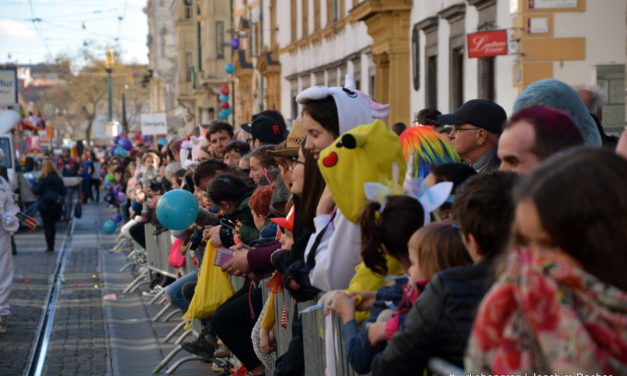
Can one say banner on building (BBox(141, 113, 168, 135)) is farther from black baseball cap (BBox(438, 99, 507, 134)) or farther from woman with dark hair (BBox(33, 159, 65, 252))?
black baseball cap (BBox(438, 99, 507, 134))

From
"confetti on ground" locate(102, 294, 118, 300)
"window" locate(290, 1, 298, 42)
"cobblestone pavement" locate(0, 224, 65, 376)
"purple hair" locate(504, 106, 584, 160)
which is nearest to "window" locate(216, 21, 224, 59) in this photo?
"window" locate(290, 1, 298, 42)

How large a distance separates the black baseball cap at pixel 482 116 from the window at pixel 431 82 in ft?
53.3

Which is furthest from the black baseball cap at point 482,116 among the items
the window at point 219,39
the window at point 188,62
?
the window at point 188,62

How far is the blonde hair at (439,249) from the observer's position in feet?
13.2

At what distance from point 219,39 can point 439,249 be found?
63.0 metres

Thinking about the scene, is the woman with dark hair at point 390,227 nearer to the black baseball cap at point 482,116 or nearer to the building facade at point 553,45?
the black baseball cap at point 482,116

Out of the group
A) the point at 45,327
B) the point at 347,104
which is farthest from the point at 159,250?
the point at 347,104

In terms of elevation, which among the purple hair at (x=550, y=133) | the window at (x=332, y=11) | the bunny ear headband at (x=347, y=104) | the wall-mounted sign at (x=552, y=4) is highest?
the window at (x=332, y=11)

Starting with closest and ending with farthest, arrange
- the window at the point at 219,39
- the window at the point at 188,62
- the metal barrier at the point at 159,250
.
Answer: the metal barrier at the point at 159,250 < the window at the point at 219,39 < the window at the point at 188,62

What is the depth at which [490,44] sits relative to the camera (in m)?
16.2

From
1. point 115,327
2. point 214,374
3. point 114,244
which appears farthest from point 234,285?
point 114,244

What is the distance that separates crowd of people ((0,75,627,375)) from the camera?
2467mm

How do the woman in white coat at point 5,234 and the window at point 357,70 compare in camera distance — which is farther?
the window at point 357,70

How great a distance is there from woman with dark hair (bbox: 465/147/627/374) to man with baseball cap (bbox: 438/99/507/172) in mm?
4124
